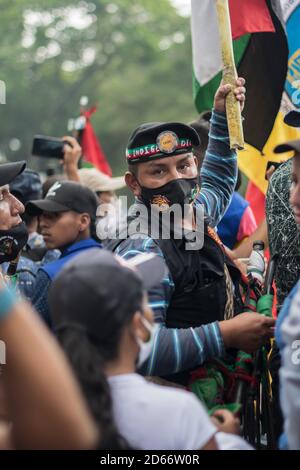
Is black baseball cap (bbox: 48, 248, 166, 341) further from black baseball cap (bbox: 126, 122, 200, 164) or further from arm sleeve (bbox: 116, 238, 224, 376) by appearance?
black baseball cap (bbox: 126, 122, 200, 164)

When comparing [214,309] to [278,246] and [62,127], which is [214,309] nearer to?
[278,246]

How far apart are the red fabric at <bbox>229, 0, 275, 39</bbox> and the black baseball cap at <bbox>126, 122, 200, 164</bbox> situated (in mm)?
1199

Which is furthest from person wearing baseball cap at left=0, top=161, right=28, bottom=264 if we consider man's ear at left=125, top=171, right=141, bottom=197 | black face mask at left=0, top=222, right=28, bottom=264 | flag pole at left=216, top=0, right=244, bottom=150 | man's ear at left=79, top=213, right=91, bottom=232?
flag pole at left=216, top=0, right=244, bottom=150

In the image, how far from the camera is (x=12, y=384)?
2051 millimetres

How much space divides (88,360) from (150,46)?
39.8 metres

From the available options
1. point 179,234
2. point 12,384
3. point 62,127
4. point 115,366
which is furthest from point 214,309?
point 62,127

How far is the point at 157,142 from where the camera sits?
4.15m

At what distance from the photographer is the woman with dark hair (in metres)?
2.66

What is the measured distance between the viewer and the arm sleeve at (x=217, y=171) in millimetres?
4477

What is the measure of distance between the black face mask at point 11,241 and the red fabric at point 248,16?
1.66 m

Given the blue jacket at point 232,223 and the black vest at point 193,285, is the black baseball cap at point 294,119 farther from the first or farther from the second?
the blue jacket at point 232,223

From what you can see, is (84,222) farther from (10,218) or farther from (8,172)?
(8,172)

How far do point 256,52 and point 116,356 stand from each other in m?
3.04

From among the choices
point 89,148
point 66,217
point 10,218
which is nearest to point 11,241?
point 10,218
